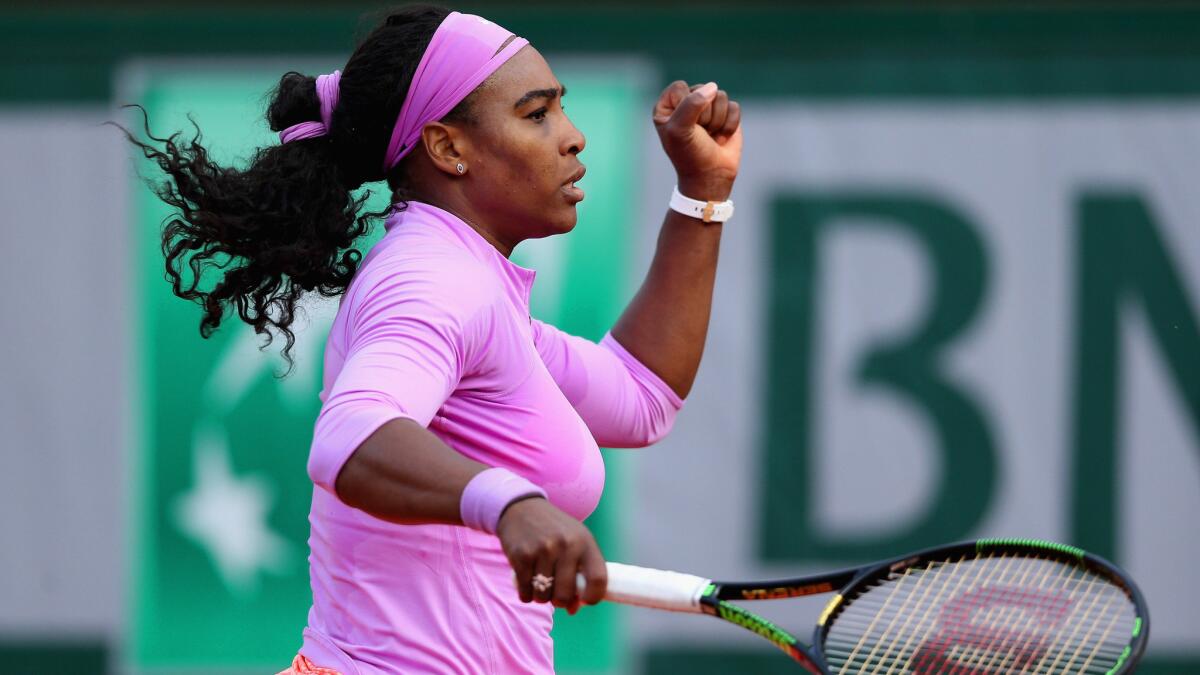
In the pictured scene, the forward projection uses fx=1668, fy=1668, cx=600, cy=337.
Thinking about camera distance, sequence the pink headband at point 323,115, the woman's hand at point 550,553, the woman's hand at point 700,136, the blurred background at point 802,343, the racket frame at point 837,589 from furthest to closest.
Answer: the blurred background at point 802,343, the woman's hand at point 700,136, the pink headband at point 323,115, the racket frame at point 837,589, the woman's hand at point 550,553

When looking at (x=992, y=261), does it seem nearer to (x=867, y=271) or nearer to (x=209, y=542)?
(x=867, y=271)

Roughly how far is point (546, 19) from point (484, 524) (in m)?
3.41

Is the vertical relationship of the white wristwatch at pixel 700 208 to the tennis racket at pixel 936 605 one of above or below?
above

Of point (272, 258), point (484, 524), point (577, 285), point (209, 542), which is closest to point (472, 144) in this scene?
point (272, 258)

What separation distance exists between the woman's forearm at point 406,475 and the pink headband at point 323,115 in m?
0.67

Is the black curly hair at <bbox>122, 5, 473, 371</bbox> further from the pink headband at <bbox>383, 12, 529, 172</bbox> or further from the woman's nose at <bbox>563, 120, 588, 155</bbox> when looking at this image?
the woman's nose at <bbox>563, 120, 588, 155</bbox>

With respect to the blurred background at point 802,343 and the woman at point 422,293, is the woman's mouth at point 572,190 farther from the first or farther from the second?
the blurred background at point 802,343

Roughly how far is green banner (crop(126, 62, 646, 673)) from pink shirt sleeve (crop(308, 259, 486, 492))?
2805 millimetres

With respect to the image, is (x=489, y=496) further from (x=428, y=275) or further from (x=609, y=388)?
(x=609, y=388)

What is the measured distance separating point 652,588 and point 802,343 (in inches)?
115

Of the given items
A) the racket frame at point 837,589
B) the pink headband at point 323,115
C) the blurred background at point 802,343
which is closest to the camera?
the racket frame at point 837,589

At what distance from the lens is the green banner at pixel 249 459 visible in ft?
16.0

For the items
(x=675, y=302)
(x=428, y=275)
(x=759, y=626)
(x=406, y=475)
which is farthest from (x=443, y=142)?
(x=759, y=626)

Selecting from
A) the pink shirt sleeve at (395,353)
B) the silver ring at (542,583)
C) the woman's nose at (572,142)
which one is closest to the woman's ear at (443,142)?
the woman's nose at (572,142)
